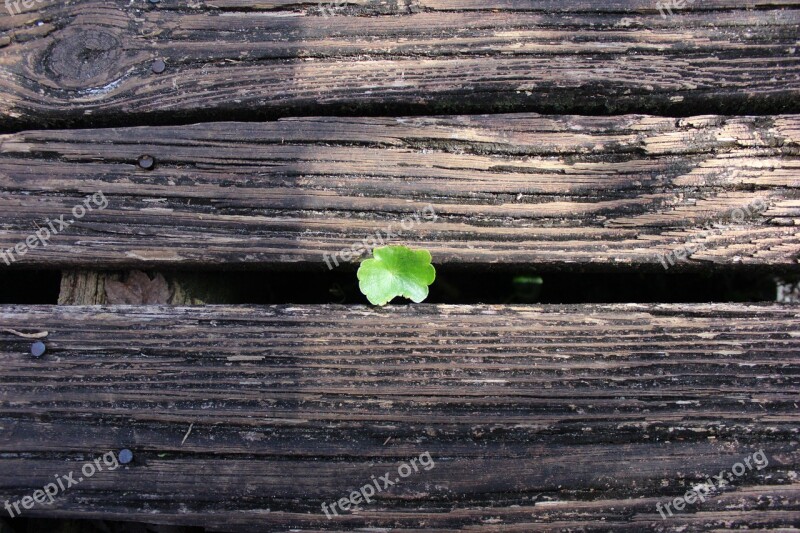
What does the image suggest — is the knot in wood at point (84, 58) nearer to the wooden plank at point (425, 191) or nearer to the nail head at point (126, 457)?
the wooden plank at point (425, 191)

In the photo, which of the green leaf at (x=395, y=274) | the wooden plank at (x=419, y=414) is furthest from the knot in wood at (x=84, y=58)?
the green leaf at (x=395, y=274)

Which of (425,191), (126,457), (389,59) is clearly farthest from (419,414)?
(389,59)

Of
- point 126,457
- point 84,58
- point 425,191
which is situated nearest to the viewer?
point 126,457

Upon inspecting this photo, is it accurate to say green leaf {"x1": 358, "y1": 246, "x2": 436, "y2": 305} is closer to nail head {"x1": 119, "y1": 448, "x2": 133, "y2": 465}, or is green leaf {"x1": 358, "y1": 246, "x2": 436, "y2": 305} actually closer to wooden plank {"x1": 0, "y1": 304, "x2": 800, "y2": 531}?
wooden plank {"x1": 0, "y1": 304, "x2": 800, "y2": 531}

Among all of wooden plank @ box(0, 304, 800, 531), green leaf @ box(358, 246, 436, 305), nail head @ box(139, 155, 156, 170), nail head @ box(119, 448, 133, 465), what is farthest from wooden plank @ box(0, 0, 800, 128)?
nail head @ box(119, 448, 133, 465)

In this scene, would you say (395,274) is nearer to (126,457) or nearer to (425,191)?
(425,191)

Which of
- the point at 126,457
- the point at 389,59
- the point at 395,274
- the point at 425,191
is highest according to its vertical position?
the point at 389,59
